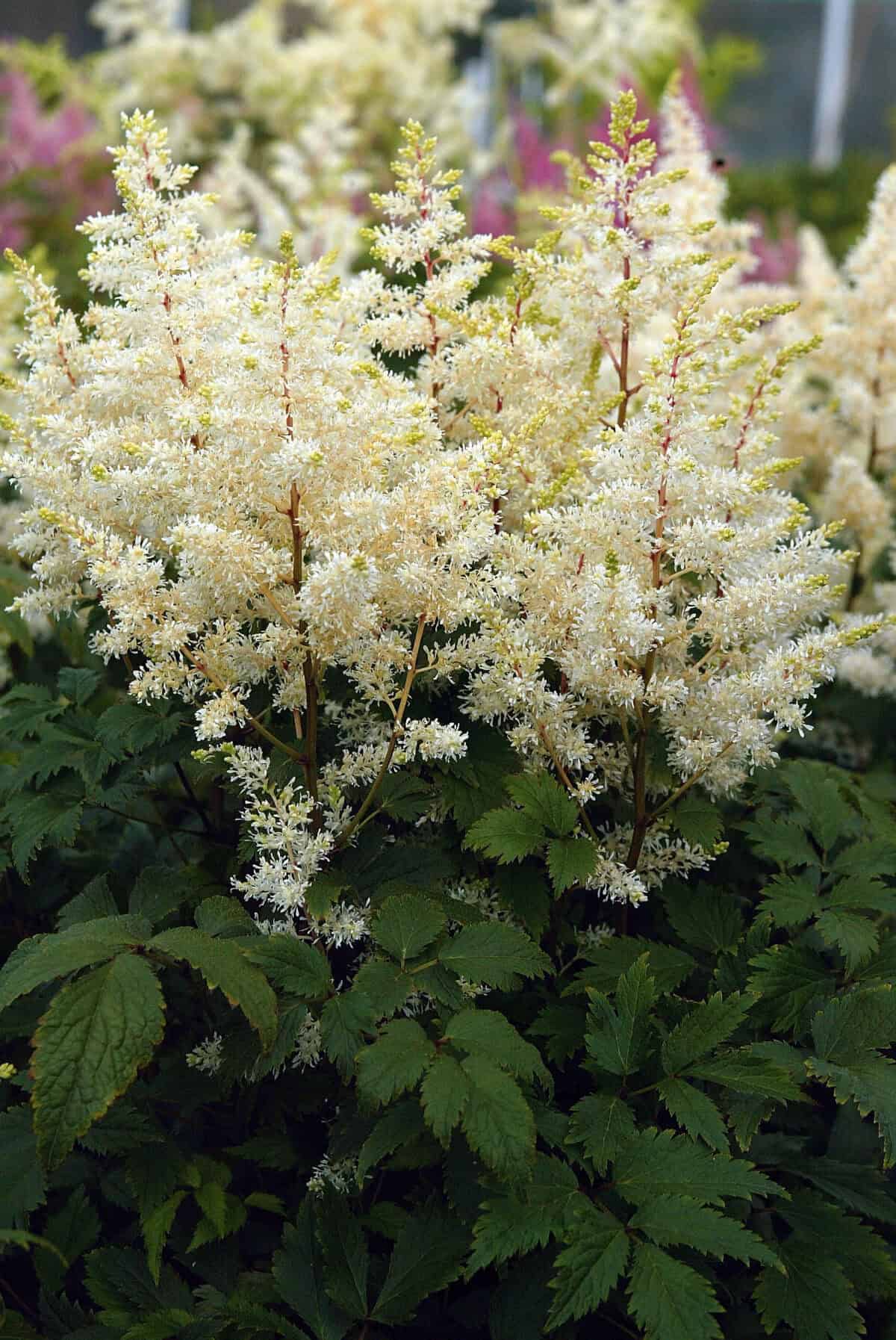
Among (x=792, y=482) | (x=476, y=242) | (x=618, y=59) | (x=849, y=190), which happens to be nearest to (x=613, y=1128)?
(x=476, y=242)

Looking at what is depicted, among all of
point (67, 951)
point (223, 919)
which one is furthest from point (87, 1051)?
point (223, 919)

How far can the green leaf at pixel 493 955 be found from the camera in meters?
1.31

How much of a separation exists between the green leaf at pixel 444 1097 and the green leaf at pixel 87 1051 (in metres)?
0.27

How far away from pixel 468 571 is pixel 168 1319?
3.01ft

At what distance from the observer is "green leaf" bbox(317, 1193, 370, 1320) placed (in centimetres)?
130

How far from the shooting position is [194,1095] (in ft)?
4.83

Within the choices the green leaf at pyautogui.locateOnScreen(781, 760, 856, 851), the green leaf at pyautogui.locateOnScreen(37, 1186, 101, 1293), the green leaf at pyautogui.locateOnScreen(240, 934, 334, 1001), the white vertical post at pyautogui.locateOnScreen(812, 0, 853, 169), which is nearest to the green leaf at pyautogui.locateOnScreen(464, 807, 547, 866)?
the green leaf at pyautogui.locateOnScreen(240, 934, 334, 1001)

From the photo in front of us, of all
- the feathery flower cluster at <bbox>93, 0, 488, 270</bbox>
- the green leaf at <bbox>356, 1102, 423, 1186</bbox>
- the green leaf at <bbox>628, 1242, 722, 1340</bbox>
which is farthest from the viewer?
the feathery flower cluster at <bbox>93, 0, 488, 270</bbox>

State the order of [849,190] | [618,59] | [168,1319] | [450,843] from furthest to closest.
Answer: [849,190], [618,59], [450,843], [168,1319]

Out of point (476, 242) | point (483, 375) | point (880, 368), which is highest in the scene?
point (476, 242)

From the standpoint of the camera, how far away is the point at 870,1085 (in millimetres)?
1319

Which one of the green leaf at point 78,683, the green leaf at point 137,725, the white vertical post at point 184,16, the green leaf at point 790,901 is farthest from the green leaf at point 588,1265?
the white vertical post at point 184,16

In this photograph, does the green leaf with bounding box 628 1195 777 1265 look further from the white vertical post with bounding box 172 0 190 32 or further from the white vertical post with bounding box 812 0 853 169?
the white vertical post with bounding box 812 0 853 169

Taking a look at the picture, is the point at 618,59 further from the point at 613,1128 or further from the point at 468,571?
the point at 613,1128
